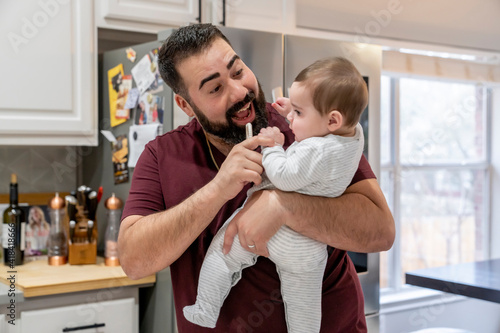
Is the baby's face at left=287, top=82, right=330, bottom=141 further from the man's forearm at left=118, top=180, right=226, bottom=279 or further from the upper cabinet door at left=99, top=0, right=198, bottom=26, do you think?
the upper cabinet door at left=99, top=0, right=198, bottom=26

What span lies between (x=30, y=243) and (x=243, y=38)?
1307 mm

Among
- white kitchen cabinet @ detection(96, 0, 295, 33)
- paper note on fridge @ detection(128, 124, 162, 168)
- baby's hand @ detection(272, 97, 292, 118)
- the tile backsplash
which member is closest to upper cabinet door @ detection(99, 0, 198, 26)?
white kitchen cabinet @ detection(96, 0, 295, 33)

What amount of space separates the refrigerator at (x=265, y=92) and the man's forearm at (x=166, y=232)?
2.83 feet

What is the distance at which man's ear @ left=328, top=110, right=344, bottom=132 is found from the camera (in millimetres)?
1176

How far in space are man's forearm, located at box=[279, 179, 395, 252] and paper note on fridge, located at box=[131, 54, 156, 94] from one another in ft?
3.82

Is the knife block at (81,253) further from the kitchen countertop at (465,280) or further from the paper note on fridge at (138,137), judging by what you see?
the kitchen countertop at (465,280)

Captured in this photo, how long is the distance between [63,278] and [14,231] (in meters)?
0.36

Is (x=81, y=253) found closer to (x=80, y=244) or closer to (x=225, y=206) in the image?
(x=80, y=244)

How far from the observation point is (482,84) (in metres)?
3.86

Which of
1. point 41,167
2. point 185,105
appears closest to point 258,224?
point 185,105

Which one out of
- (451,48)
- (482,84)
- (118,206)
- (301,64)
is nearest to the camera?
(301,64)

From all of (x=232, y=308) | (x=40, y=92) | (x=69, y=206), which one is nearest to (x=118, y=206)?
(x=69, y=206)

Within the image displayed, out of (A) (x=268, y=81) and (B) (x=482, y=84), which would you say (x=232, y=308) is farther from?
(B) (x=482, y=84)

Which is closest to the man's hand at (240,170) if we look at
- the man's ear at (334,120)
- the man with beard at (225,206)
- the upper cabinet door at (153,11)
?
the man with beard at (225,206)
